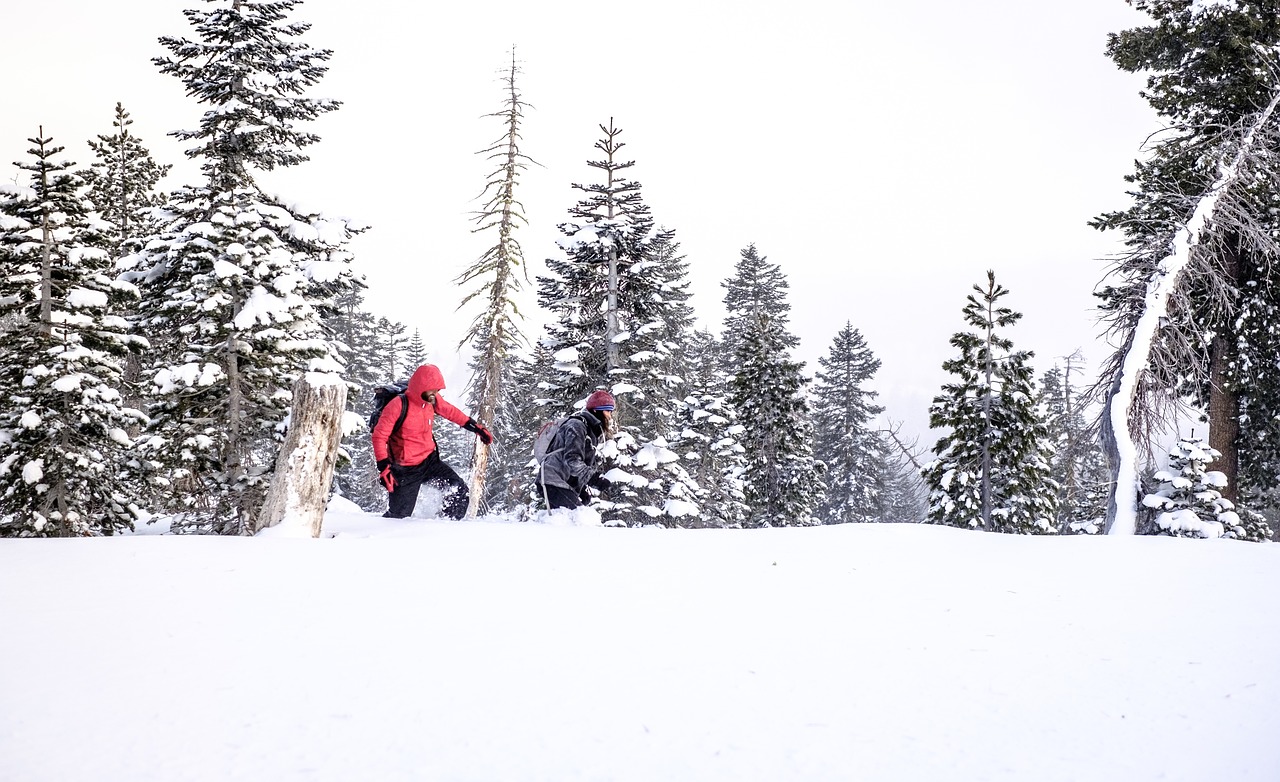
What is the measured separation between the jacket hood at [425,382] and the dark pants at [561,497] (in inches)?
66.2

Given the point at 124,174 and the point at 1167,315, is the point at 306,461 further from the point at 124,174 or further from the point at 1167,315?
the point at 124,174

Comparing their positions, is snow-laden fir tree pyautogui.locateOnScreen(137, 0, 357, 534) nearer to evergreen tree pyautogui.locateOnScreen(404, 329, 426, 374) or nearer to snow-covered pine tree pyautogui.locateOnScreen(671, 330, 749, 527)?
snow-covered pine tree pyautogui.locateOnScreen(671, 330, 749, 527)

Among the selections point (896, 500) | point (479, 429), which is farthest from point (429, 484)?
point (896, 500)

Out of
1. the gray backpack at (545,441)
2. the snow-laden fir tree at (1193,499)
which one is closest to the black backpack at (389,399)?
the gray backpack at (545,441)

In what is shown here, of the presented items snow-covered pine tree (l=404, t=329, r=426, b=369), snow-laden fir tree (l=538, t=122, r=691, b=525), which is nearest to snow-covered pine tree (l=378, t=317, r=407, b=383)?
snow-covered pine tree (l=404, t=329, r=426, b=369)

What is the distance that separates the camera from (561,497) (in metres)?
7.71

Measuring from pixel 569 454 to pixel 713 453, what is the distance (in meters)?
17.6

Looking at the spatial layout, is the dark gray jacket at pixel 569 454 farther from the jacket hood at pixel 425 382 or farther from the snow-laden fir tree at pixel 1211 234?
the snow-laden fir tree at pixel 1211 234

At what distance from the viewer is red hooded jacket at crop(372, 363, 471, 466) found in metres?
7.64

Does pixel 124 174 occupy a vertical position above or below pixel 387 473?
above

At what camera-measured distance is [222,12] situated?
13.3 m

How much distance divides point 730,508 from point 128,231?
69.7 feet

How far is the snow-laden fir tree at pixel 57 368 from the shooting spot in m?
12.5

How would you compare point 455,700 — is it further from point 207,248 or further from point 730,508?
point 730,508
